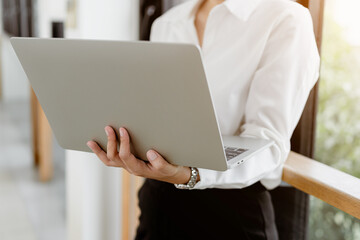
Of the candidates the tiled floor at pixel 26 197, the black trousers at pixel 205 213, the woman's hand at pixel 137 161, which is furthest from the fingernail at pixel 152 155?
the tiled floor at pixel 26 197

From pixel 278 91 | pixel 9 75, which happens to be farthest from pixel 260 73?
pixel 9 75

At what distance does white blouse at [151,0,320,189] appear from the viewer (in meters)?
0.94

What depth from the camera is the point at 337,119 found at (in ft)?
3.66

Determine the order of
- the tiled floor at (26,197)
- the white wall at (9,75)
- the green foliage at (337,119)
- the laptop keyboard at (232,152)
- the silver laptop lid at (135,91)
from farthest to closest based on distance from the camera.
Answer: the white wall at (9,75) < the tiled floor at (26,197) < the green foliage at (337,119) < the laptop keyboard at (232,152) < the silver laptop lid at (135,91)

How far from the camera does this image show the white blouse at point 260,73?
0.94 metres

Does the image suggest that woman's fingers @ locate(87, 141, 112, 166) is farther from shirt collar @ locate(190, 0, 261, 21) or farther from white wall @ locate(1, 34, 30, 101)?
white wall @ locate(1, 34, 30, 101)

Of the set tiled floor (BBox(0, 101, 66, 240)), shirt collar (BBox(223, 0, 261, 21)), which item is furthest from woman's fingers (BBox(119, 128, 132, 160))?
tiled floor (BBox(0, 101, 66, 240))

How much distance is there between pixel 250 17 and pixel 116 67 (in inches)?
17.3

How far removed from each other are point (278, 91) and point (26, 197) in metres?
2.57

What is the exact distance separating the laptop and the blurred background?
0.31 metres

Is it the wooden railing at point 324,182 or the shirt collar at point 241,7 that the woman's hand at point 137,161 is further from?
the shirt collar at point 241,7

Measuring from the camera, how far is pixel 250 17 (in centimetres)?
105

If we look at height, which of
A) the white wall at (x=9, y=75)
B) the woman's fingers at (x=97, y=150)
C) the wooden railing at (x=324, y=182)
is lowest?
the white wall at (x=9, y=75)

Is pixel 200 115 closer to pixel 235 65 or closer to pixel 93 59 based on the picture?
pixel 93 59
